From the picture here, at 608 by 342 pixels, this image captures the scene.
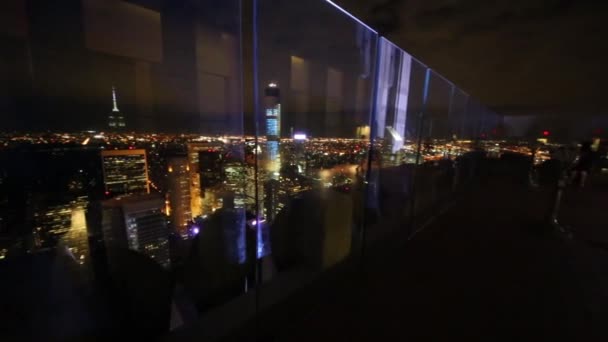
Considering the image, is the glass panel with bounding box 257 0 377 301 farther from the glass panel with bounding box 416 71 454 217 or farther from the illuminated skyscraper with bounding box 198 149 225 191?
the glass panel with bounding box 416 71 454 217

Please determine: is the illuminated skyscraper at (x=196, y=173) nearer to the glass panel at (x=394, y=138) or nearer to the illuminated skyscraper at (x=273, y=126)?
the illuminated skyscraper at (x=273, y=126)

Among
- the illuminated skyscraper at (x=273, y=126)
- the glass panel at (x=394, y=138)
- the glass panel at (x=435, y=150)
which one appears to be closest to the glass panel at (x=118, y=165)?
the illuminated skyscraper at (x=273, y=126)

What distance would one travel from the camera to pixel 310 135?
1.75 m

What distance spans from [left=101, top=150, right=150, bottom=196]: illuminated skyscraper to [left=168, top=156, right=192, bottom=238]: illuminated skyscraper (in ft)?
0.38

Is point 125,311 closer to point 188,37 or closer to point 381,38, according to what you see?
point 188,37

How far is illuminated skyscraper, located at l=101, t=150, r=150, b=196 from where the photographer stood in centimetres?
92

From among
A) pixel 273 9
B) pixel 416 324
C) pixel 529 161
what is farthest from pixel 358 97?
pixel 529 161

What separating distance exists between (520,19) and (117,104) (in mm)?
3456

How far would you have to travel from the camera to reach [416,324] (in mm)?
1180

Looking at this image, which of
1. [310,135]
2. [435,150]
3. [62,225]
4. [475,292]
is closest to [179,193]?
[62,225]

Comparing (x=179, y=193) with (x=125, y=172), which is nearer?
(x=125, y=172)

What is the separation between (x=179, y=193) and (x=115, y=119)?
438 millimetres

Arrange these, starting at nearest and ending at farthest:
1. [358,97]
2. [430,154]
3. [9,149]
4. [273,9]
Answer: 1. [9,149]
2. [273,9]
3. [358,97]
4. [430,154]

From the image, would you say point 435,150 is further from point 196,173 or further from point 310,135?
point 196,173
